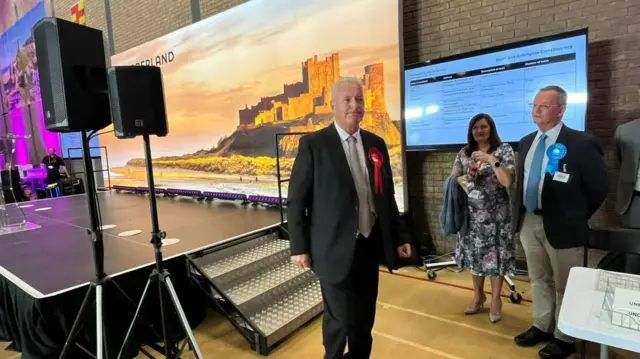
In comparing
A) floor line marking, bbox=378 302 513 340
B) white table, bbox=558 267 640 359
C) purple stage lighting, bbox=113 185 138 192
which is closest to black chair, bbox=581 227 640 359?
white table, bbox=558 267 640 359

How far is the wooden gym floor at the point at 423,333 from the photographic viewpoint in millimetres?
2295

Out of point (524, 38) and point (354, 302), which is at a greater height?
point (524, 38)

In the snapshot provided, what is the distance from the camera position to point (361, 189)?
1.66 meters

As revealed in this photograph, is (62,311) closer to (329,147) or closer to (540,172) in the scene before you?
(329,147)

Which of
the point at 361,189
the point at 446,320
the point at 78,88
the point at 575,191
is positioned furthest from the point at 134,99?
the point at 446,320

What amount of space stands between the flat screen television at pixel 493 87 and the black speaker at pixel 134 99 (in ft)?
8.75

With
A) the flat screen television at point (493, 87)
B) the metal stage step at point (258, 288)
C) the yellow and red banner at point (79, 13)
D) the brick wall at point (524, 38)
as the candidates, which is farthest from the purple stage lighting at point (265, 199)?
the yellow and red banner at point (79, 13)

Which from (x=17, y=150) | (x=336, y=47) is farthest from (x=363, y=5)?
(x=17, y=150)

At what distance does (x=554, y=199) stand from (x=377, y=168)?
1106 mm

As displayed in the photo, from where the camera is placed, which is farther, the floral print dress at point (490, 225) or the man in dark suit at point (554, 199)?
the floral print dress at point (490, 225)

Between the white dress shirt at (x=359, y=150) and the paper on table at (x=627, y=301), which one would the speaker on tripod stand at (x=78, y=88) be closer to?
the white dress shirt at (x=359, y=150)

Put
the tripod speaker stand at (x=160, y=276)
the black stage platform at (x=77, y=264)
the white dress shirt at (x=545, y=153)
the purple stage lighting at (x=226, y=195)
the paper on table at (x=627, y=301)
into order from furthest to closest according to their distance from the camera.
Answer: the purple stage lighting at (x=226, y=195)
the black stage platform at (x=77, y=264)
the white dress shirt at (x=545, y=153)
the tripod speaker stand at (x=160, y=276)
the paper on table at (x=627, y=301)

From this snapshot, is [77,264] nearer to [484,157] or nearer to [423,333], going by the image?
[423,333]

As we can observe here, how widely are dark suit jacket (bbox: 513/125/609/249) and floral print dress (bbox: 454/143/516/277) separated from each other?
424 mm
